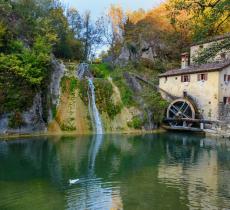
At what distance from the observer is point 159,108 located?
44562mm

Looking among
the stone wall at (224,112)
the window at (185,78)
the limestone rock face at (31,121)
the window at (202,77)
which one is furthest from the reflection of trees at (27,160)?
the window at (185,78)

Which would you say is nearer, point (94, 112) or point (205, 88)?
point (94, 112)

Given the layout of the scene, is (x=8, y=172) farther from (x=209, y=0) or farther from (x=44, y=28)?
(x=44, y=28)

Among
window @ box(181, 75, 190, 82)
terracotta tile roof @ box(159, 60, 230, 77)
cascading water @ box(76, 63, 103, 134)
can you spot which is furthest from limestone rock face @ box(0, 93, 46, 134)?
window @ box(181, 75, 190, 82)

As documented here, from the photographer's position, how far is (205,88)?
44094 mm

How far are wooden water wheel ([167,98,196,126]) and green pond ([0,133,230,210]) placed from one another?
10119mm

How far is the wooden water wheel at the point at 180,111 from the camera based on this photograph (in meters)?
44.1

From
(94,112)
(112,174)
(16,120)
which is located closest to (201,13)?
(112,174)

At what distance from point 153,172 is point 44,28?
31.7 m

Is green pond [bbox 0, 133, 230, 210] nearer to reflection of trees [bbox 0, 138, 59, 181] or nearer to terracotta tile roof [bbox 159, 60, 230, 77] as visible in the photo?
reflection of trees [bbox 0, 138, 59, 181]

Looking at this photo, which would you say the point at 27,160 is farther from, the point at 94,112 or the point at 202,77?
the point at 202,77

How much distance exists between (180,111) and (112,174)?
1020 inches

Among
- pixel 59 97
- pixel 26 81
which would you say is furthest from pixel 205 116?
pixel 26 81

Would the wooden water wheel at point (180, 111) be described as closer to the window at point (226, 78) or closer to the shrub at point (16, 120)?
the window at point (226, 78)
